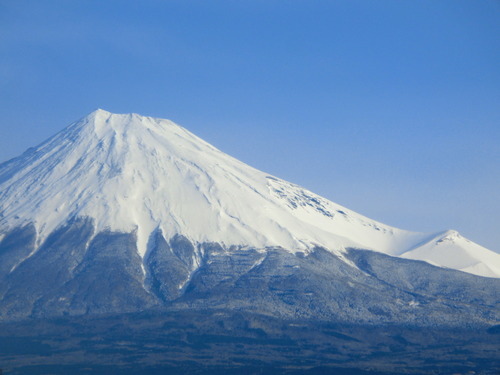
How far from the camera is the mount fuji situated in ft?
359

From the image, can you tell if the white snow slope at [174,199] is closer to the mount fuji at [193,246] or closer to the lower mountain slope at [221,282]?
the mount fuji at [193,246]

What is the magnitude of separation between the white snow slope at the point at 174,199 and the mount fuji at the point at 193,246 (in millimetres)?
377

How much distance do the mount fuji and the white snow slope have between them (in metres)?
0.38

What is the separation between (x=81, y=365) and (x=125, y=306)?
24548mm

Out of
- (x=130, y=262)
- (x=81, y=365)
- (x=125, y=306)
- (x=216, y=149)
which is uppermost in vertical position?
(x=216, y=149)

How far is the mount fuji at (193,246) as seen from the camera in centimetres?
10931

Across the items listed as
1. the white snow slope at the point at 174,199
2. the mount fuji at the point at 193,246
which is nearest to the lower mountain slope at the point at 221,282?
the mount fuji at the point at 193,246

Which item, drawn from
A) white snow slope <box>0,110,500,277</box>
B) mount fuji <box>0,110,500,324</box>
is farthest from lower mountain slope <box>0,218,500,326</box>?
white snow slope <box>0,110,500,277</box>

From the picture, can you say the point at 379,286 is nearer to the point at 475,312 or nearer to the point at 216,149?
the point at 475,312

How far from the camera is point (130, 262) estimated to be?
11631 centimetres

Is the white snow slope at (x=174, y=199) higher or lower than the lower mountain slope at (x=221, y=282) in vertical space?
higher

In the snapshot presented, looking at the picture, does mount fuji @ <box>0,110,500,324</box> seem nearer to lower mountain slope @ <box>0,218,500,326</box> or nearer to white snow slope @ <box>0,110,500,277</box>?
lower mountain slope @ <box>0,218,500,326</box>

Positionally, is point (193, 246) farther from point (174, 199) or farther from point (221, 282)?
point (174, 199)

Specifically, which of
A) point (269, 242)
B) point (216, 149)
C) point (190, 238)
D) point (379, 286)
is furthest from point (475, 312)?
point (216, 149)
